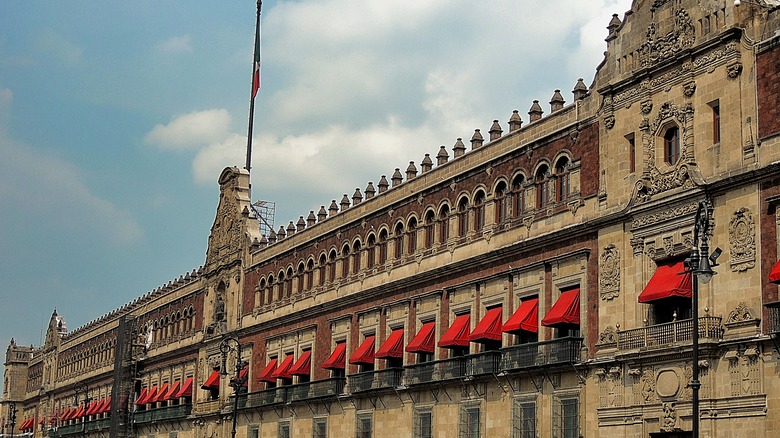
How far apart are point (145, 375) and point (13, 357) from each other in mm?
53441

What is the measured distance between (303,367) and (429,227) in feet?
39.7

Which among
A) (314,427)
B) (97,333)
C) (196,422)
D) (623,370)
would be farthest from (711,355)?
(97,333)

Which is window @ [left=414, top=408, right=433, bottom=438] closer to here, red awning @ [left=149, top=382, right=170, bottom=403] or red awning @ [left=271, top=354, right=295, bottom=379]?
red awning @ [left=271, top=354, right=295, bottom=379]

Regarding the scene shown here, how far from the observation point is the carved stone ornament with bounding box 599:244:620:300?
36062 mm

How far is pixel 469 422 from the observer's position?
42.3 meters

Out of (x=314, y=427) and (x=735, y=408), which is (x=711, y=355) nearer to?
(x=735, y=408)

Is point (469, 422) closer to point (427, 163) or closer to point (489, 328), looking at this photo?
point (489, 328)

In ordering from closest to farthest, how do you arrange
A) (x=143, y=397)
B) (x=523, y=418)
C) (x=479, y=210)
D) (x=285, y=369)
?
(x=523, y=418) < (x=479, y=210) < (x=285, y=369) < (x=143, y=397)

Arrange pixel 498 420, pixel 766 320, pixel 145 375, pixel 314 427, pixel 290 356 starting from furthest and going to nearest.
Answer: pixel 145 375 → pixel 290 356 → pixel 314 427 → pixel 498 420 → pixel 766 320

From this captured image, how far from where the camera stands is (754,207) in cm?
3144

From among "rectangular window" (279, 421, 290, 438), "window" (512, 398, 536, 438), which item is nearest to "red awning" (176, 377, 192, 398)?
"rectangular window" (279, 421, 290, 438)

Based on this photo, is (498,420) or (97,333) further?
(97,333)

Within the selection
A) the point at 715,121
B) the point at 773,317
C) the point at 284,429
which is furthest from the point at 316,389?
the point at 773,317

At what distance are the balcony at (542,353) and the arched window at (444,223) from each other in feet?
23.5
